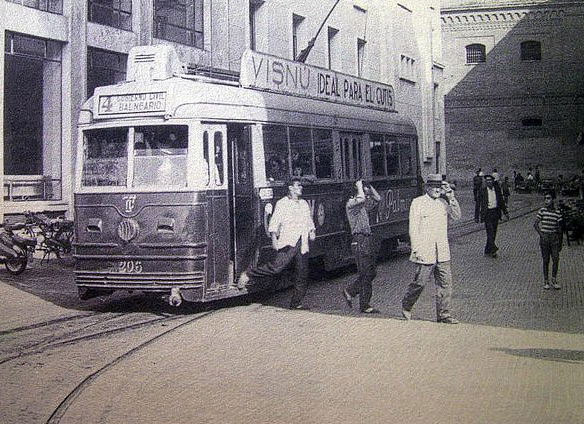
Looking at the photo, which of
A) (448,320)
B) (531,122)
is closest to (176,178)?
(448,320)

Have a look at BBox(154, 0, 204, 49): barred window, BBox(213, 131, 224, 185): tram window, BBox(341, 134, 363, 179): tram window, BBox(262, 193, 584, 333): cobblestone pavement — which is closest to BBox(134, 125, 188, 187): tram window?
BBox(213, 131, 224, 185): tram window

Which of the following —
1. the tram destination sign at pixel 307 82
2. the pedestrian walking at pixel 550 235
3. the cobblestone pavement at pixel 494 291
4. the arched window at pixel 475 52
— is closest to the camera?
the cobblestone pavement at pixel 494 291

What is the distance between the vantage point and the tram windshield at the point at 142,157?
10.8 m

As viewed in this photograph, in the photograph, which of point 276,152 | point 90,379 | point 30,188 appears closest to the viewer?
point 90,379

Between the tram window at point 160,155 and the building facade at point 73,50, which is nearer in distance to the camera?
the tram window at point 160,155

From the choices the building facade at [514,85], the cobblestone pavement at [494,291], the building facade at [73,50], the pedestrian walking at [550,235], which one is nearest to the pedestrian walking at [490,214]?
the cobblestone pavement at [494,291]

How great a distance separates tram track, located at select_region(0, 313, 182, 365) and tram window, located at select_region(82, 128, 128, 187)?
183 cm

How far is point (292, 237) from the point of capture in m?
11.4

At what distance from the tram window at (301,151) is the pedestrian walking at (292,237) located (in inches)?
62.8

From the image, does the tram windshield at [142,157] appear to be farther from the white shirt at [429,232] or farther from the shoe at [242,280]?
the white shirt at [429,232]

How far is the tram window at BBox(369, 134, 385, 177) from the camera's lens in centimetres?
1653

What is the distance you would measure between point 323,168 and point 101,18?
27.4ft

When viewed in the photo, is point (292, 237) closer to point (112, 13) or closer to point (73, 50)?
point (73, 50)

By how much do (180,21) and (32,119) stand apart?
583cm
